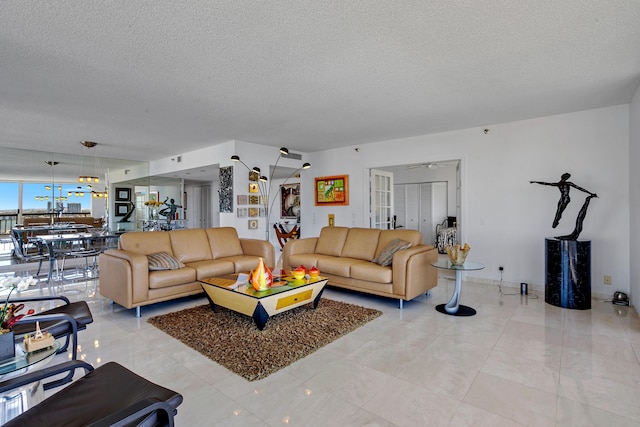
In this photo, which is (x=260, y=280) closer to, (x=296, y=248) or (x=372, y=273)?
(x=372, y=273)

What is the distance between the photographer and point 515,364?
237 cm

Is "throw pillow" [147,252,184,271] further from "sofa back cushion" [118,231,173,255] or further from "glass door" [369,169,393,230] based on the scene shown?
"glass door" [369,169,393,230]

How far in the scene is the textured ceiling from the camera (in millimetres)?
2076

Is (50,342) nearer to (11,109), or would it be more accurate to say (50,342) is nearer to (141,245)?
(141,245)

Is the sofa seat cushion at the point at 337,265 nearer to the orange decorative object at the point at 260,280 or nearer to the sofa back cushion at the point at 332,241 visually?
the sofa back cushion at the point at 332,241

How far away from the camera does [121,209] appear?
835 cm

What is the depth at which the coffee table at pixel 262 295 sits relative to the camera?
115 inches

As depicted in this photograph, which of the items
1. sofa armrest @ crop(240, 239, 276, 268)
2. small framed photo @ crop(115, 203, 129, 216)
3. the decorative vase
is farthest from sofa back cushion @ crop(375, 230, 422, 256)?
small framed photo @ crop(115, 203, 129, 216)

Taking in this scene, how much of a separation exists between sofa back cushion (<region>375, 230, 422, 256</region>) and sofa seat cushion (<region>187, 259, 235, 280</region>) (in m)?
2.10

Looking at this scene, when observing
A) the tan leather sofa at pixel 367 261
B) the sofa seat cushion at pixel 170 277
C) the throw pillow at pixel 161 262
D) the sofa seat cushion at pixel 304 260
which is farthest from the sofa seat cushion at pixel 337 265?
the throw pillow at pixel 161 262

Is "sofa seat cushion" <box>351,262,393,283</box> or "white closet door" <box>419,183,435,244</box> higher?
"white closet door" <box>419,183,435,244</box>

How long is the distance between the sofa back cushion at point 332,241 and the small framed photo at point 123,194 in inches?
244

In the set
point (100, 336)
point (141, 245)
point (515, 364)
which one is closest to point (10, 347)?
point (100, 336)

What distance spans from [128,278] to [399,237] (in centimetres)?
335
